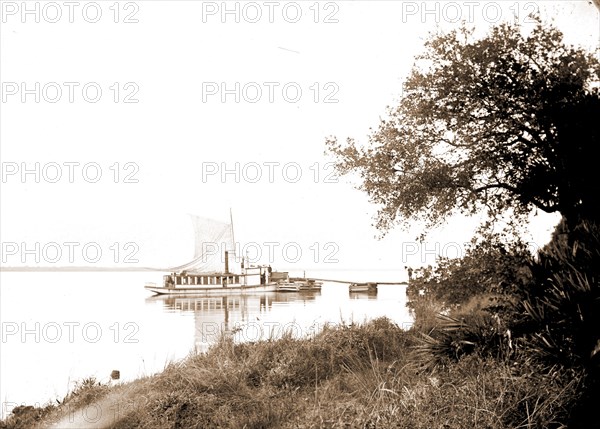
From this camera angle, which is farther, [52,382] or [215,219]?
[215,219]

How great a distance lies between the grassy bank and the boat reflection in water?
16.3 inches

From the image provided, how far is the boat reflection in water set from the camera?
10.1 m

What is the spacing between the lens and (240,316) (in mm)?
14141

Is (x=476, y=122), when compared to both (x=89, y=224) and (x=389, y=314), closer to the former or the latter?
(x=389, y=314)

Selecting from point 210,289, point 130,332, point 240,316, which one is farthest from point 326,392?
point 210,289

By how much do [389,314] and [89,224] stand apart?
20.3ft

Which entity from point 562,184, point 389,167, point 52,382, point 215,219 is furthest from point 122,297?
point 562,184

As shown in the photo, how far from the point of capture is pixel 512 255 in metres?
10.0

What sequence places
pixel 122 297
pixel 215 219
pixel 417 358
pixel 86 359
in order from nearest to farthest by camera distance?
pixel 417 358
pixel 86 359
pixel 215 219
pixel 122 297

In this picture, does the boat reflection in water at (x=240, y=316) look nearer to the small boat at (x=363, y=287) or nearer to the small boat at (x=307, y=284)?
the small boat at (x=307, y=284)

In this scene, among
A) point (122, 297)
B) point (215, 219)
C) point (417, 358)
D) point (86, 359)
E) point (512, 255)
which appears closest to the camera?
point (417, 358)

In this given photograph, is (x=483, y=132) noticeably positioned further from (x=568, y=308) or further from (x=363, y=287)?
(x=363, y=287)

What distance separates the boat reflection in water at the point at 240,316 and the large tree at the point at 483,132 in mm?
2881

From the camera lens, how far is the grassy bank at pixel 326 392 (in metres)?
5.82
